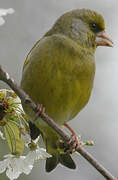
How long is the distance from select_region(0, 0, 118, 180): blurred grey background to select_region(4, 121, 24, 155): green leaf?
5.38 meters

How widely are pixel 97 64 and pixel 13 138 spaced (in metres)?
7.78

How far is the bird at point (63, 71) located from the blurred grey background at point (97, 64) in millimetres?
5162

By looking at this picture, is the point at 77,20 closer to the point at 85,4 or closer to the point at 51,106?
the point at 51,106

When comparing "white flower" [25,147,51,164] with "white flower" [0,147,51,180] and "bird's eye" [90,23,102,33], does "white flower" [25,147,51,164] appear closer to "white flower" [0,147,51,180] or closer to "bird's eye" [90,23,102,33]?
"white flower" [0,147,51,180]

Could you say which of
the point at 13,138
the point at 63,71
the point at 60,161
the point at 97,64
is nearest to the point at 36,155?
the point at 13,138

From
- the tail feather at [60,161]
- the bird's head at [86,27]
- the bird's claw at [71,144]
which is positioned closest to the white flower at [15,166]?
the bird's claw at [71,144]

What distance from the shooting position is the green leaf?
3.84 meters

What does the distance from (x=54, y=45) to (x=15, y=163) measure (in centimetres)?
108

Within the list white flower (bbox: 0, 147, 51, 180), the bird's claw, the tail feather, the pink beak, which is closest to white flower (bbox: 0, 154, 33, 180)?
white flower (bbox: 0, 147, 51, 180)

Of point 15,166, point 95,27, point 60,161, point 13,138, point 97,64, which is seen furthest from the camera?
point 97,64

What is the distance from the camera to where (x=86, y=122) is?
1074 centimetres

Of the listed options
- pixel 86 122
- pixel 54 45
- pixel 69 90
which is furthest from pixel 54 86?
pixel 86 122

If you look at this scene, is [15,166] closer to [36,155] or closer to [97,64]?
[36,155]

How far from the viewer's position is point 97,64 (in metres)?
11.5
